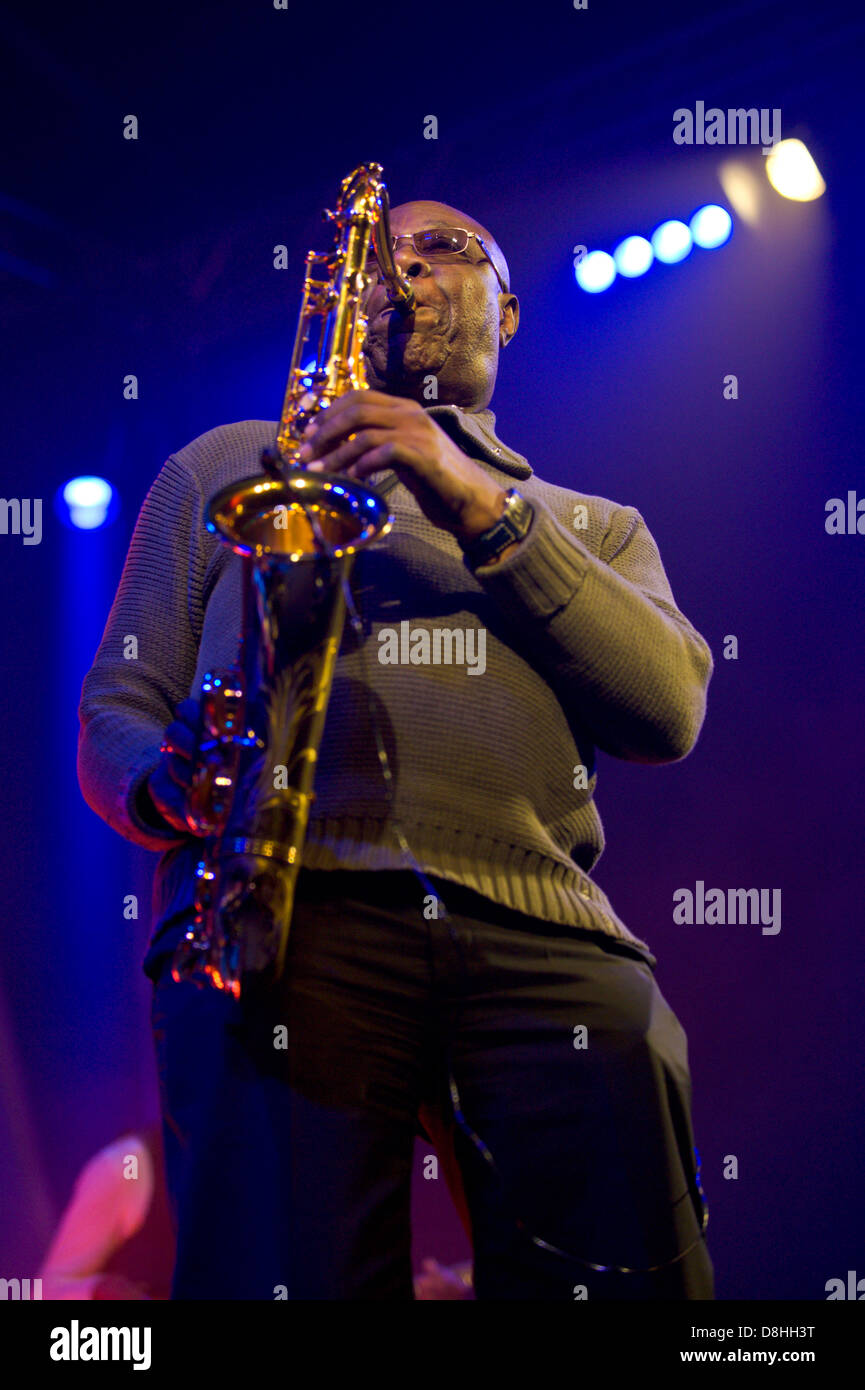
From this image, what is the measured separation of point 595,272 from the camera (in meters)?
3.37

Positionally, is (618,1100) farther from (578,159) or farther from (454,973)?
(578,159)

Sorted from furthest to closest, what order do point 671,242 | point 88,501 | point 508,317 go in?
1. point 671,242
2. point 88,501
3. point 508,317

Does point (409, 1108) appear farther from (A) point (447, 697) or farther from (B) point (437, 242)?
(B) point (437, 242)

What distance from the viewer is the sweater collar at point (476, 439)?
1.86 metres

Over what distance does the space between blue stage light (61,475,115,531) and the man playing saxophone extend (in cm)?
167

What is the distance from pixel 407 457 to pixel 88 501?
6.75 feet

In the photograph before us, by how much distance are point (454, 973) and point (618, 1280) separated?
1.41 ft

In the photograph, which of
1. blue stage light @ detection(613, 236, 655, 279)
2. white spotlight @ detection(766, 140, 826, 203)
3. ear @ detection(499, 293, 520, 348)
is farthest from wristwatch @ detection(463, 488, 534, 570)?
white spotlight @ detection(766, 140, 826, 203)

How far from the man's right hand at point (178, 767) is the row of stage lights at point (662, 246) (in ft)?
8.00

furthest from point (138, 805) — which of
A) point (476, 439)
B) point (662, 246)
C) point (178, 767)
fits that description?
point (662, 246)

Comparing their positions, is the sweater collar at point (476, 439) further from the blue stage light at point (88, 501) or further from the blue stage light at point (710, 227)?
the blue stage light at point (710, 227)

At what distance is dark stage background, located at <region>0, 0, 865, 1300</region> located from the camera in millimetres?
3098

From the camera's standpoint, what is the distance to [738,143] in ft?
11.1
